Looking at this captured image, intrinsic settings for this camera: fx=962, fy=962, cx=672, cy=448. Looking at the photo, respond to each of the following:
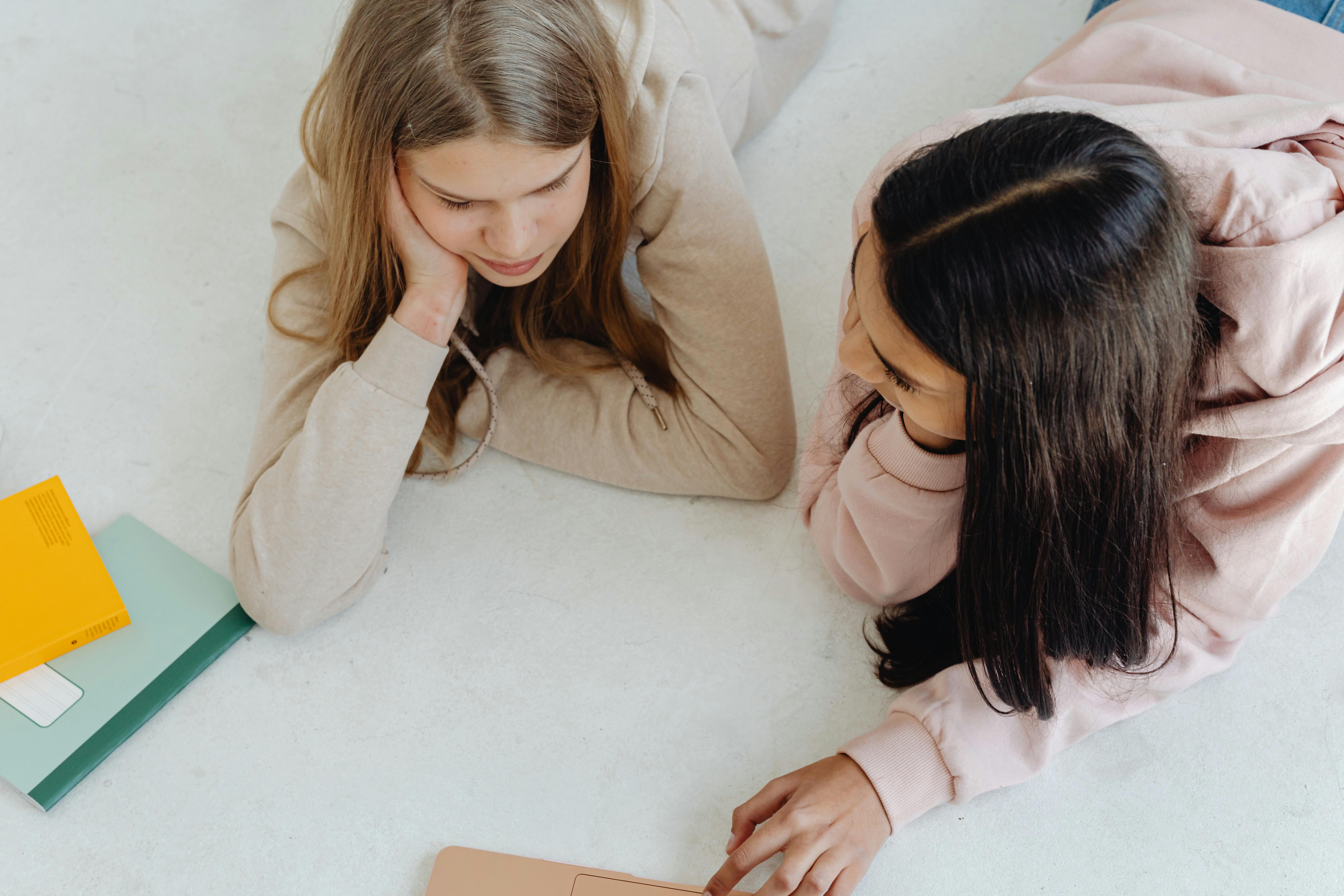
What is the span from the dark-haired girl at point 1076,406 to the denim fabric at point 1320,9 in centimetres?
10

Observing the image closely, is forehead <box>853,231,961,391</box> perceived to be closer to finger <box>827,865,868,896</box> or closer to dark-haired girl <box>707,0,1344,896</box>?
dark-haired girl <box>707,0,1344,896</box>

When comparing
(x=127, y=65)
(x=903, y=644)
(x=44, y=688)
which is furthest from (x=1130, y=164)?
(x=127, y=65)

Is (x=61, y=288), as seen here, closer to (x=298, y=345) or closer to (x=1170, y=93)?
(x=298, y=345)

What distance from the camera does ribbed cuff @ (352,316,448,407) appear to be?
840 mm

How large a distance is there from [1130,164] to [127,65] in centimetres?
133

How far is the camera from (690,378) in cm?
95

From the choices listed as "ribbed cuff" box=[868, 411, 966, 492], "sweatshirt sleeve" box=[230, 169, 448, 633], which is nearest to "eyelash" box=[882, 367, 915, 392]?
"ribbed cuff" box=[868, 411, 966, 492]

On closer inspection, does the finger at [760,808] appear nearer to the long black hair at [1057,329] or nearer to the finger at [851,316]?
the long black hair at [1057,329]

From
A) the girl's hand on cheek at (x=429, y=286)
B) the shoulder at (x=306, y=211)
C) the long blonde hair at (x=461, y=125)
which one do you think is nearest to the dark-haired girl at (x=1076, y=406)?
the long blonde hair at (x=461, y=125)

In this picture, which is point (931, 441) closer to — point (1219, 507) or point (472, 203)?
point (1219, 507)

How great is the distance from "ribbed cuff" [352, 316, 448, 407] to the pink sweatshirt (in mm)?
361

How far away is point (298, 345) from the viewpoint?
93 cm

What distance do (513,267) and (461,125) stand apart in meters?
0.15

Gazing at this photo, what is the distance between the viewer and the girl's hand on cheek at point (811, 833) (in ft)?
2.41
